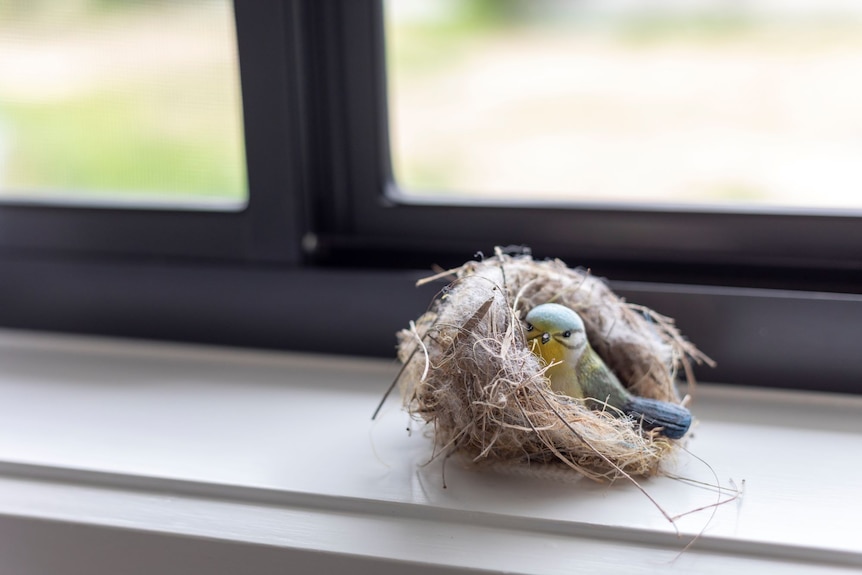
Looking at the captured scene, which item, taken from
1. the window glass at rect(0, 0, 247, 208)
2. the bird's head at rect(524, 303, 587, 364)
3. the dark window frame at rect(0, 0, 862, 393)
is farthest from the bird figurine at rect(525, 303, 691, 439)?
the window glass at rect(0, 0, 247, 208)

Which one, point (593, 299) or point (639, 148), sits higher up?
point (639, 148)

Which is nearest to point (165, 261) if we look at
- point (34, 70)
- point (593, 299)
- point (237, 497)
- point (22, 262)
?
point (22, 262)

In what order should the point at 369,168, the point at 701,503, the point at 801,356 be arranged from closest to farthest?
the point at 701,503, the point at 801,356, the point at 369,168

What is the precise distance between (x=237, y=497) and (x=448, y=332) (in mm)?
214

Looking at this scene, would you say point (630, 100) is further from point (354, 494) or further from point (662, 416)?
point (354, 494)

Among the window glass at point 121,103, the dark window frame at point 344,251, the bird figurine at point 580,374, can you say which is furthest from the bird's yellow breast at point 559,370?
the window glass at point 121,103

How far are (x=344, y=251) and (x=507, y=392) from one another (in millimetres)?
396

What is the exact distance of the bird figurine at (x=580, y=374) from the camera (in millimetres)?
593

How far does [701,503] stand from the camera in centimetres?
57

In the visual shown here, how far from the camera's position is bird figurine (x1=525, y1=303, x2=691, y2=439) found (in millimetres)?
593

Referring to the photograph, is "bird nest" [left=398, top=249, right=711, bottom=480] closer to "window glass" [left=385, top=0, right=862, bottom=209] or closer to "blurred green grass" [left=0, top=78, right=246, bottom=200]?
"window glass" [left=385, top=0, right=862, bottom=209]

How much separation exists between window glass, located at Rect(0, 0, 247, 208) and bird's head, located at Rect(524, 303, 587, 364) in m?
0.44

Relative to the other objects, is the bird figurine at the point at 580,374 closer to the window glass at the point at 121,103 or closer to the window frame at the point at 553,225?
the window frame at the point at 553,225

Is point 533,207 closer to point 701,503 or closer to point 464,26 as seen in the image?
point 464,26
